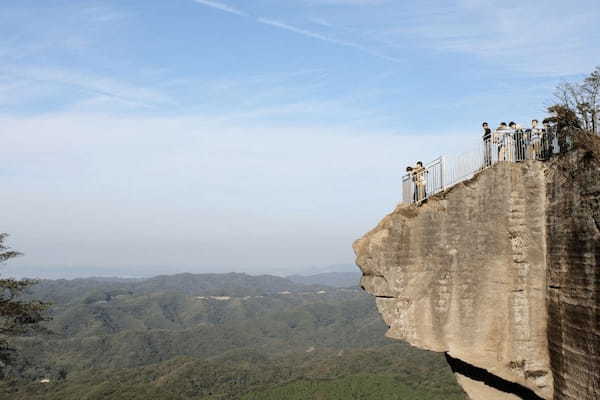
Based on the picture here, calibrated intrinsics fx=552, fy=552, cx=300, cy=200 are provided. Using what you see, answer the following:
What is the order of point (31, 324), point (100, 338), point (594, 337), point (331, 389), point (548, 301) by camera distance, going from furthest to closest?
point (100, 338), point (331, 389), point (31, 324), point (548, 301), point (594, 337)

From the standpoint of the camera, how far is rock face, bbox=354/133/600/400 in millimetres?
11766

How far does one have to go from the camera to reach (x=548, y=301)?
12086mm

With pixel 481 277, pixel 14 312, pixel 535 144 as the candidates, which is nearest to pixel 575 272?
pixel 481 277

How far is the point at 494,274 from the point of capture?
1259 centimetres

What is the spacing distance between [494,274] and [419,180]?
3017 mm

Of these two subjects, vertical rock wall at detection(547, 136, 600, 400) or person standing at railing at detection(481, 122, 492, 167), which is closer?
vertical rock wall at detection(547, 136, 600, 400)

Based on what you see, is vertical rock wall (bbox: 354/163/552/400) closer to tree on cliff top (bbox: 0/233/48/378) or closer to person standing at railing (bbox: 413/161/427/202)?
person standing at railing (bbox: 413/161/427/202)

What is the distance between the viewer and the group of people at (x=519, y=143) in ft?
41.3

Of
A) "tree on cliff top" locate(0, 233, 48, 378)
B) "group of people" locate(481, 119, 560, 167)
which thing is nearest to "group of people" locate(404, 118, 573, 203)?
"group of people" locate(481, 119, 560, 167)

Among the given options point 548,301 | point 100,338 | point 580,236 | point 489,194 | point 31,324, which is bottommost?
point 100,338

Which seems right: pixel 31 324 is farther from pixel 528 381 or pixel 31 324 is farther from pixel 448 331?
pixel 528 381

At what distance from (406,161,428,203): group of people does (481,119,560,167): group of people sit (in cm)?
155

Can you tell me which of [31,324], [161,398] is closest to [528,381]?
[31,324]

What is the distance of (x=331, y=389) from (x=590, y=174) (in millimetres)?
78556
